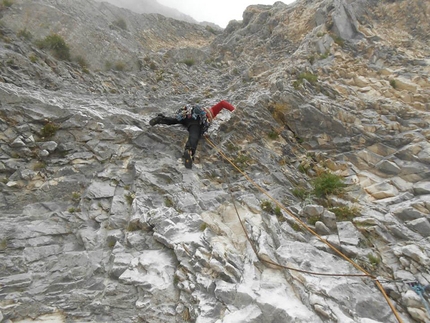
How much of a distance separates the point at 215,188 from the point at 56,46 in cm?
956

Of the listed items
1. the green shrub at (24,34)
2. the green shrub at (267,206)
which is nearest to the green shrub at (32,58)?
the green shrub at (24,34)

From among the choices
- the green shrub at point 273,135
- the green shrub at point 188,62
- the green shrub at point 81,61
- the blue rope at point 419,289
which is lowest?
the blue rope at point 419,289

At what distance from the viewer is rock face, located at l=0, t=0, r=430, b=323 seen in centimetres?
430

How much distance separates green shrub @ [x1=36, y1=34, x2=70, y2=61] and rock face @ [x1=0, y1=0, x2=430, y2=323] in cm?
43

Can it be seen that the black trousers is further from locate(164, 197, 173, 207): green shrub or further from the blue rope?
the blue rope

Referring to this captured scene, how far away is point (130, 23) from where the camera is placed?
64.6ft

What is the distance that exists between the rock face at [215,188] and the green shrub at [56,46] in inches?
16.7

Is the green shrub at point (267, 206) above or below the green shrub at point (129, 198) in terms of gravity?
above

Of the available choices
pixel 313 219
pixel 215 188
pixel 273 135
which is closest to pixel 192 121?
pixel 215 188

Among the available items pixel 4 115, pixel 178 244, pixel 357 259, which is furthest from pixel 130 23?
pixel 357 259

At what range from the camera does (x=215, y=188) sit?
6.78 metres

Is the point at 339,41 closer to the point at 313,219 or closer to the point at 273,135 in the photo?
the point at 273,135

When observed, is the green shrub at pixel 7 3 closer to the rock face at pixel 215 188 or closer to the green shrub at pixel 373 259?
the rock face at pixel 215 188

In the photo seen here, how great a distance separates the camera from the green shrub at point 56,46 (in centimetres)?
1080
